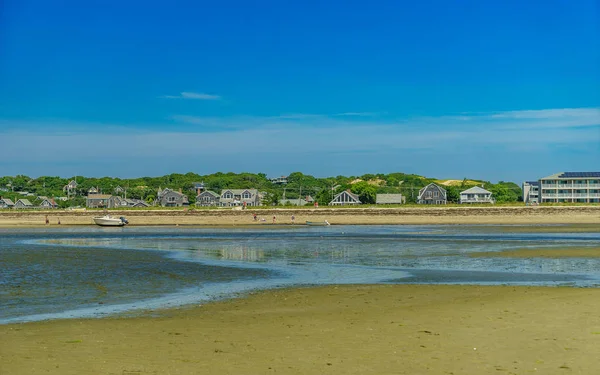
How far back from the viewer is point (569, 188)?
450 ft

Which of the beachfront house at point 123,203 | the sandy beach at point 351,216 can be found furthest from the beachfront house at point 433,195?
the beachfront house at point 123,203

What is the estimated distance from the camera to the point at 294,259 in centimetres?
3253

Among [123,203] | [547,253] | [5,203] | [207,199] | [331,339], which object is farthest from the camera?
[5,203]

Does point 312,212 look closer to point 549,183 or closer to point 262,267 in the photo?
point 549,183

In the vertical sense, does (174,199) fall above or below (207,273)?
above

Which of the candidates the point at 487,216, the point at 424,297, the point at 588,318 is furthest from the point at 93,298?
the point at 487,216

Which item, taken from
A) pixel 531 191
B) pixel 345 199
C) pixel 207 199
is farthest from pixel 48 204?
pixel 531 191

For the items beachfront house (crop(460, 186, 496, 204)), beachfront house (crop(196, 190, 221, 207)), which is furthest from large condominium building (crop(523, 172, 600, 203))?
beachfront house (crop(196, 190, 221, 207))

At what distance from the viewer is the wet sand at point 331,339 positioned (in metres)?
9.44

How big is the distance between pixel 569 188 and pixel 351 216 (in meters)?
62.6

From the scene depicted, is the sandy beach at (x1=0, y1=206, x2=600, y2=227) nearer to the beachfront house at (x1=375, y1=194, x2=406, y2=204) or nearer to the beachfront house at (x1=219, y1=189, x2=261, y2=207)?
the beachfront house at (x1=375, y1=194, x2=406, y2=204)

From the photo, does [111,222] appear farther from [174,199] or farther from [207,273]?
[174,199]

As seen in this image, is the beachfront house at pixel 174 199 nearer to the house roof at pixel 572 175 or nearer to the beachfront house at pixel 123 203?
the beachfront house at pixel 123 203

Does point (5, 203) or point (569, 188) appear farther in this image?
point (5, 203)
